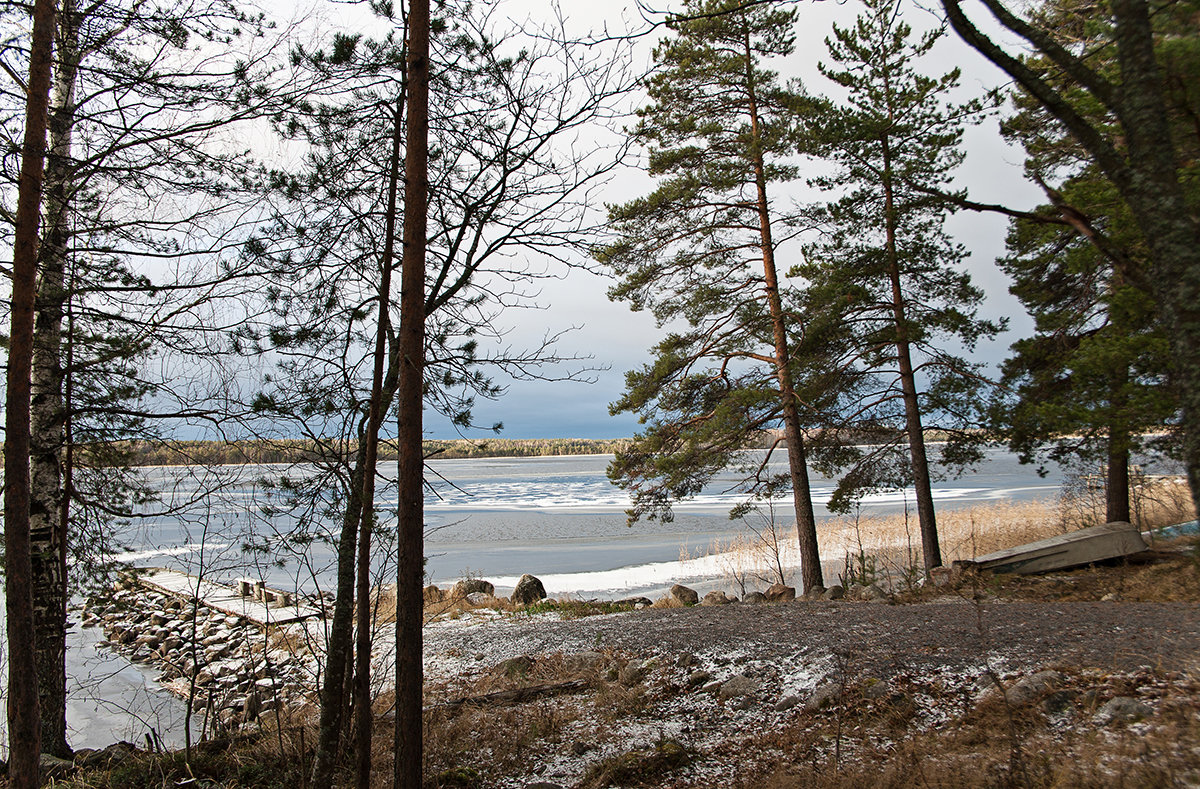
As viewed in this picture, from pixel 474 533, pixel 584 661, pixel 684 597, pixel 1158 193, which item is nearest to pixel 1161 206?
pixel 1158 193

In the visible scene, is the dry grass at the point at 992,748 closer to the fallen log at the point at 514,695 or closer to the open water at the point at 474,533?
the fallen log at the point at 514,695

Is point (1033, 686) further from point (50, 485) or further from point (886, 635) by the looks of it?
point (50, 485)

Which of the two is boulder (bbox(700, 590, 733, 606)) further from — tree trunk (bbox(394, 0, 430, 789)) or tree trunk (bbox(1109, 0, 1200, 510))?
tree trunk (bbox(1109, 0, 1200, 510))

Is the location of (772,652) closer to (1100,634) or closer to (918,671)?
(918,671)

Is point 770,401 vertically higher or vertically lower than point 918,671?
higher

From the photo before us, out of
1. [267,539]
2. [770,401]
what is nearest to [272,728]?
[267,539]

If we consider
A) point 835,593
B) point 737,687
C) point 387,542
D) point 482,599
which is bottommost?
point 482,599

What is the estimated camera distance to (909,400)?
12.2 metres

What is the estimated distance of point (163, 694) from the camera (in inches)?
408

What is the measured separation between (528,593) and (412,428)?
9462 mm

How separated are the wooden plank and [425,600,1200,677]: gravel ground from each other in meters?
2.19

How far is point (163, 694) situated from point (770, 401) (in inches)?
433

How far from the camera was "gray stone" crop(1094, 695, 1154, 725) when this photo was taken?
157 inches

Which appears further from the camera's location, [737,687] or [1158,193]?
[737,687]
